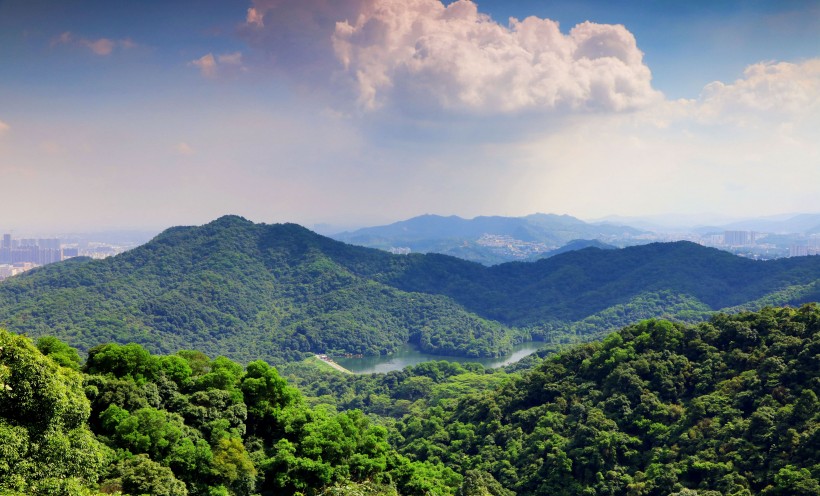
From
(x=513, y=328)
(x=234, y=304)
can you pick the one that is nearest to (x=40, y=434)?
(x=234, y=304)

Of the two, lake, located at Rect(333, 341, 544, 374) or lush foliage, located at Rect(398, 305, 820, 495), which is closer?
lush foliage, located at Rect(398, 305, 820, 495)

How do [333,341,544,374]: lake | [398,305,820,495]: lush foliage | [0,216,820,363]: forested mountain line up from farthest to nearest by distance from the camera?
[0,216,820,363]: forested mountain < [333,341,544,374]: lake < [398,305,820,495]: lush foliage

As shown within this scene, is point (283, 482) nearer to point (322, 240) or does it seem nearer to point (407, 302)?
point (407, 302)

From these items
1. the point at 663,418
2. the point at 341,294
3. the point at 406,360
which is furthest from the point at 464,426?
the point at 341,294

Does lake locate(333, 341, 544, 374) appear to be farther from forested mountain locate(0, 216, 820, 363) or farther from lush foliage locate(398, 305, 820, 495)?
lush foliage locate(398, 305, 820, 495)

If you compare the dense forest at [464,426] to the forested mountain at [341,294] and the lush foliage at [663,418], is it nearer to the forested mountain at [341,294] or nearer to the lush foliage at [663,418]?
the lush foliage at [663,418]

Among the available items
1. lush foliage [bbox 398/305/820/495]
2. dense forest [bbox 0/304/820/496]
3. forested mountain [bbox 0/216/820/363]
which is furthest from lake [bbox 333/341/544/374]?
lush foliage [bbox 398/305/820/495]

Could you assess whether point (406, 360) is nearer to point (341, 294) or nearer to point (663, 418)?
point (341, 294)
